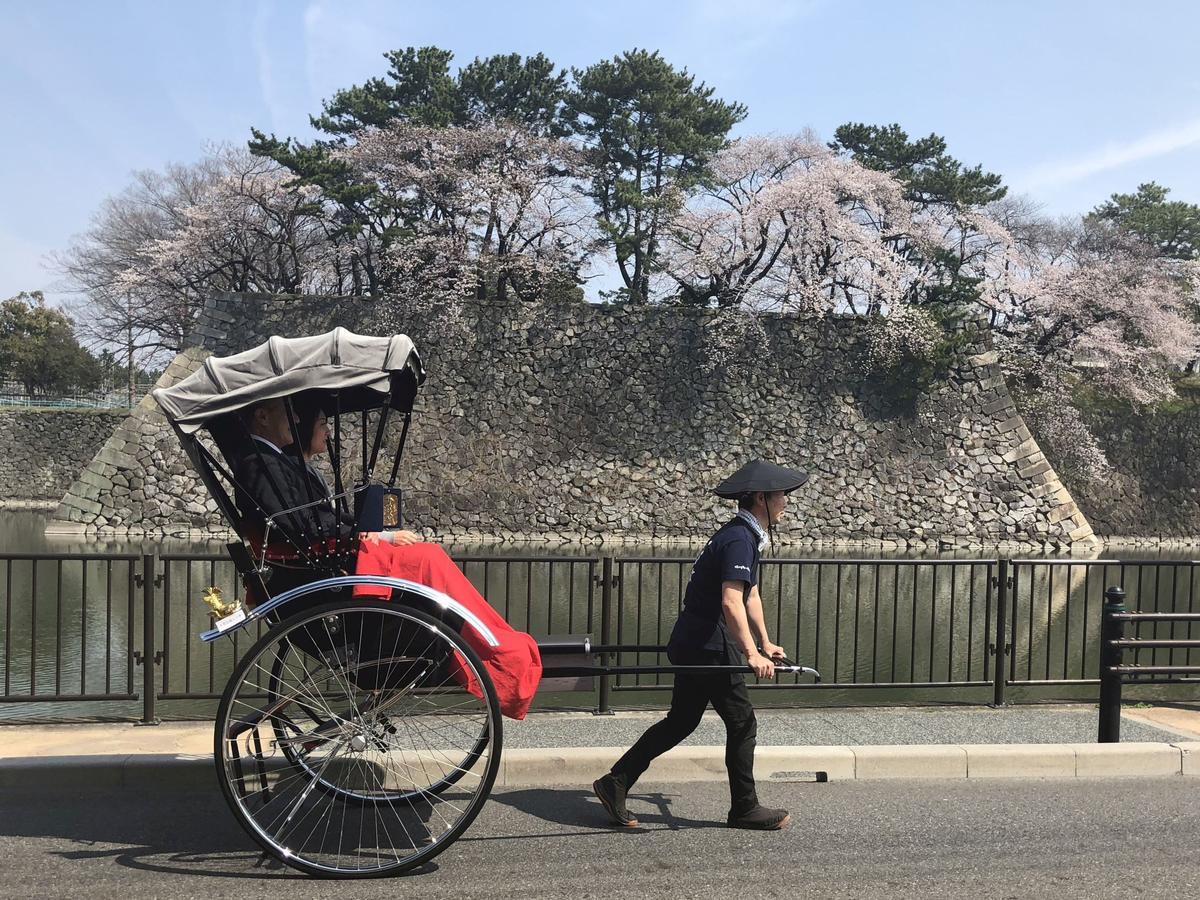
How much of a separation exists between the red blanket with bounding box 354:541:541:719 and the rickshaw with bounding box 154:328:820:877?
0.05 meters

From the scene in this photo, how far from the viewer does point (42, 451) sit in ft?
114

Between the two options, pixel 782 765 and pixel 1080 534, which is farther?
pixel 1080 534

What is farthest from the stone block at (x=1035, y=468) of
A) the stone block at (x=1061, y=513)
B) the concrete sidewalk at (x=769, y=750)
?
the concrete sidewalk at (x=769, y=750)

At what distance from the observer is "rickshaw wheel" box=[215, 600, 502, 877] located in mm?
3736

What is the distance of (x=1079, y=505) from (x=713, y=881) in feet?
96.9

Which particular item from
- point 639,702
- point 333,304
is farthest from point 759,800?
point 333,304

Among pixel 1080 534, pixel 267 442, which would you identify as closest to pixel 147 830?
pixel 267 442

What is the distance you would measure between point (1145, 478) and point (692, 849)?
30.7 meters

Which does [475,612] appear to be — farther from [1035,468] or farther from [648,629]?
[1035,468]

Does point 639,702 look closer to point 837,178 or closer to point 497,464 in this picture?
point 497,464

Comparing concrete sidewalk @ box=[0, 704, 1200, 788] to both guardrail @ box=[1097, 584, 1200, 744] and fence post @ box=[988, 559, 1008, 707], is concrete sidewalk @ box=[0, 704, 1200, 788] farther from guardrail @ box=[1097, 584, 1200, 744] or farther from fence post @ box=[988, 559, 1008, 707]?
fence post @ box=[988, 559, 1008, 707]

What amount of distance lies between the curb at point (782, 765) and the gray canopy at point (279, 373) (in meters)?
1.95

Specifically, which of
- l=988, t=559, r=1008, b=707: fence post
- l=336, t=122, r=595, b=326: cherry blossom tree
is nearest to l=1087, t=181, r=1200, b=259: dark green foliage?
l=336, t=122, r=595, b=326: cherry blossom tree

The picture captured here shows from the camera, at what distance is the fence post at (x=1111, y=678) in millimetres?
5664
